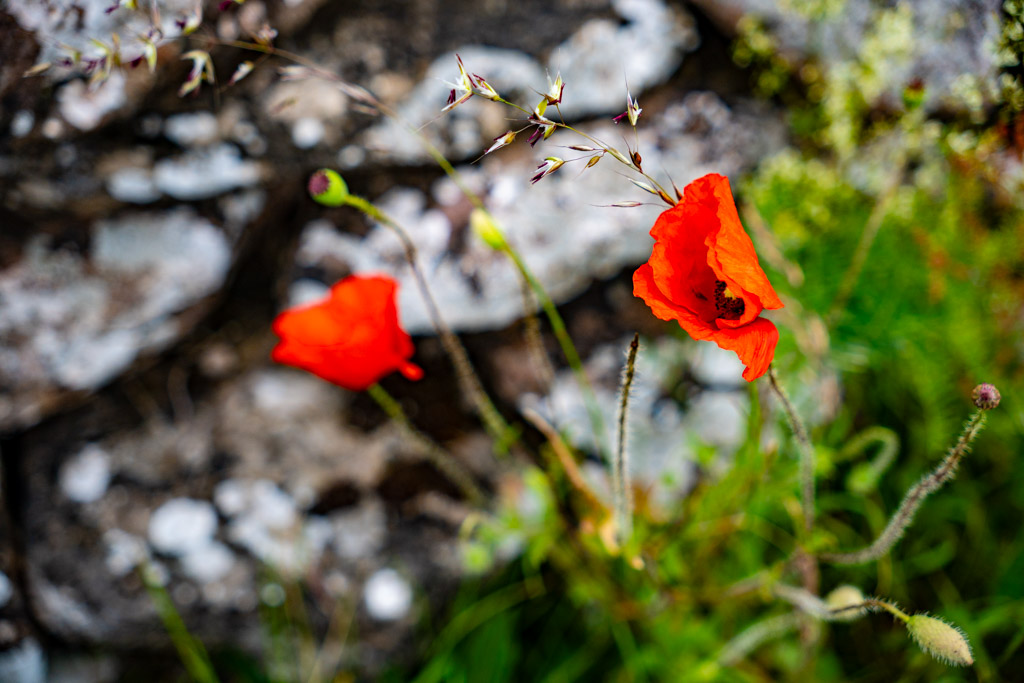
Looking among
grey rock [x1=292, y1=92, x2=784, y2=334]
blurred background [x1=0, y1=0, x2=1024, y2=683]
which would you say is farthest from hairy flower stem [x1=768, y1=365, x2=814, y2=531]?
grey rock [x1=292, y1=92, x2=784, y2=334]

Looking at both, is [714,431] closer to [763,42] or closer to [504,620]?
[504,620]

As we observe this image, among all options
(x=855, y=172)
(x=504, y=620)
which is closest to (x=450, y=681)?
(x=504, y=620)

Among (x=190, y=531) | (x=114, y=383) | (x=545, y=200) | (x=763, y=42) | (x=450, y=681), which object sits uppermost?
(x=763, y=42)

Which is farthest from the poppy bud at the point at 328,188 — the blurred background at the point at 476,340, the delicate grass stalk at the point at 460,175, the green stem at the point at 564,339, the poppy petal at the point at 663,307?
the blurred background at the point at 476,340

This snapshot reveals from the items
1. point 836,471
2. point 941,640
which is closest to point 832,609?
point 941,640

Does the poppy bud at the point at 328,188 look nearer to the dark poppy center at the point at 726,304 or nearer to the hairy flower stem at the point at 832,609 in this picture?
the dark poppy center at the point at 726,304

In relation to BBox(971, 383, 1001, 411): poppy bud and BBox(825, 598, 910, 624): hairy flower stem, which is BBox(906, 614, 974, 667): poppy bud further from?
BBox(971, 383, 1001, 411): poppy bud
